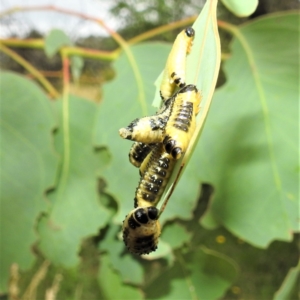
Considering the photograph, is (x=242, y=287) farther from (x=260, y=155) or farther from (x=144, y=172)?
(x=144, y=172)

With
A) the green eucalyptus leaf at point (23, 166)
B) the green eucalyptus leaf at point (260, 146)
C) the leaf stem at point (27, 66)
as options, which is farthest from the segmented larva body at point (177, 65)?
the leaf stem at point (27, 66)

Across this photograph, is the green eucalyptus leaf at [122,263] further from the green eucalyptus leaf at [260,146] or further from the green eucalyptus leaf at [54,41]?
the green eucalyptus leaf at [54,41]

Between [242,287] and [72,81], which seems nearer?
[242,287]

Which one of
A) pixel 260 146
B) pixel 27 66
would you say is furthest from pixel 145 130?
pixel 27 66

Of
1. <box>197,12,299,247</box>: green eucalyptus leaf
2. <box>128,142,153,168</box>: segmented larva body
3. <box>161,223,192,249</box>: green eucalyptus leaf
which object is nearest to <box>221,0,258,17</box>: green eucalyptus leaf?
<box>128,142,153,168</box>: segmented larva body

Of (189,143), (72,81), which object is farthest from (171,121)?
(72,81)

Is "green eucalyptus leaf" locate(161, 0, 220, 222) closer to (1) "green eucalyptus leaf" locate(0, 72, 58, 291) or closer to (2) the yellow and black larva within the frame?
(2) the yellow and black larva

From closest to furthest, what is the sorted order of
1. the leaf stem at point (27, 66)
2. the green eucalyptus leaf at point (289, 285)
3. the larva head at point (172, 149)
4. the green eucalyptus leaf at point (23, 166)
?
the larva head at point (172, 149) < the green eucalyptus leaf at point (289, 285) < the green eucalyptus leaf at point (23, 166) < the leaf stem at point (27, 66)
